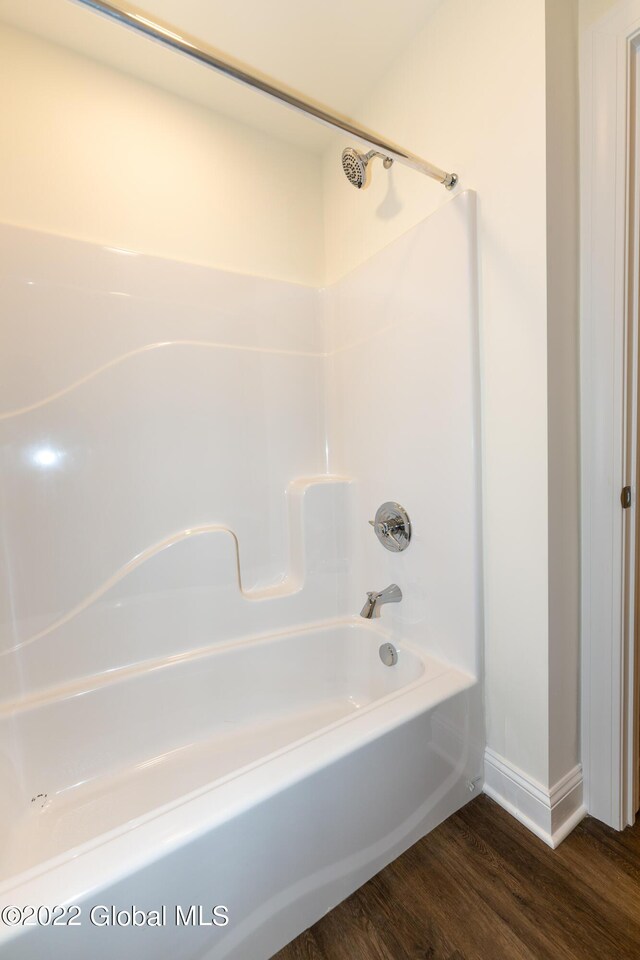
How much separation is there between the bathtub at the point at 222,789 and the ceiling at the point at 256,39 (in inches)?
82.5

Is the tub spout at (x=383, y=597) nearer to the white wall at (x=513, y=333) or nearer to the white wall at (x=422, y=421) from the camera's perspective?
the white wall at (x=422, y=421)

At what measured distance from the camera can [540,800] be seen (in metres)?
1.11

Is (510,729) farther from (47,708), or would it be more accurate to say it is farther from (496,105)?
(496,105)

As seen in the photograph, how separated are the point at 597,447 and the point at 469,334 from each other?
0.48 m

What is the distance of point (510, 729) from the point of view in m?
1.19

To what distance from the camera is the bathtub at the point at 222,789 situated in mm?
698

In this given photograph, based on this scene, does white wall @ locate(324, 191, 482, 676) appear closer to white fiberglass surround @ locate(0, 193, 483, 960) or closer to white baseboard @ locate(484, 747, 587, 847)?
white fiberglass surround @ locate(0, 193, 483, 960)

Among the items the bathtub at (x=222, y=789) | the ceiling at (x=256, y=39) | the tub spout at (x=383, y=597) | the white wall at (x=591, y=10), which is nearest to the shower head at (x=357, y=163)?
the ceiling at (x=256, y=39)

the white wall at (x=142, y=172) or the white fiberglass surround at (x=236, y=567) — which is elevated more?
the white wall at (x=142, y=172)

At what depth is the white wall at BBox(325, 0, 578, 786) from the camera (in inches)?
40.7

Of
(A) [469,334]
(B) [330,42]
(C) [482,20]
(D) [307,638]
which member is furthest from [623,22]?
(D) [307,638]

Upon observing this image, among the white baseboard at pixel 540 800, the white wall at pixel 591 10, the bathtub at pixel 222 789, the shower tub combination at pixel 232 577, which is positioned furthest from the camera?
the white baseboard at pixel 540 800

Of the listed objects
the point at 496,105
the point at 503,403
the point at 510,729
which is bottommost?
the point at 510,729

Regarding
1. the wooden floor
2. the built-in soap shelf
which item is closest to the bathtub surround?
the wooden floor
